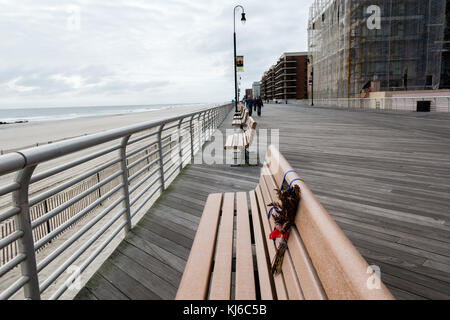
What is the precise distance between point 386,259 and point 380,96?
29.7 meters

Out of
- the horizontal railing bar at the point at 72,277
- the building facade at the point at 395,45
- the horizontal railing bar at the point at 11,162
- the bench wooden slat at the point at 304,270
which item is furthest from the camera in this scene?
the building facade at the point at 395,45

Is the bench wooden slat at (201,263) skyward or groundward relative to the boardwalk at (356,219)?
skyward

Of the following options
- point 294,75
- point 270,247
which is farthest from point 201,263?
point 294,75

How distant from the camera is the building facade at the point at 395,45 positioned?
32312 mm

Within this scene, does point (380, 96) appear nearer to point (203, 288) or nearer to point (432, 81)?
point (432, 81)

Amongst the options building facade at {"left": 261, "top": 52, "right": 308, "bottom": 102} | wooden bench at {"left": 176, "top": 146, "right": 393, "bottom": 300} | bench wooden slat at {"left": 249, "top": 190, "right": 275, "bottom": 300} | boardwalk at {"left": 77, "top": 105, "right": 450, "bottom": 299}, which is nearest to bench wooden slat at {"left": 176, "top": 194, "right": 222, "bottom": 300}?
wooden bench at {"left": 176, "top": 146, "right": 393, "bottom": 300}

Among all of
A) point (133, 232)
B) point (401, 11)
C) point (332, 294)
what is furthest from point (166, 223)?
point (401, 11)

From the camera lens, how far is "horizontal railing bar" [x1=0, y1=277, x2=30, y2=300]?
1.65m

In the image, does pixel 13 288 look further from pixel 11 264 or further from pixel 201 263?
pixel 201 263

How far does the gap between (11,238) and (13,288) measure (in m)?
0.28

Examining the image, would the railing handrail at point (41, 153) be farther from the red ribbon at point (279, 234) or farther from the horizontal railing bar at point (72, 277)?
the red ribbon at point (279, 234)

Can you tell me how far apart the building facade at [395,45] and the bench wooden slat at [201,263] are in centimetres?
3488

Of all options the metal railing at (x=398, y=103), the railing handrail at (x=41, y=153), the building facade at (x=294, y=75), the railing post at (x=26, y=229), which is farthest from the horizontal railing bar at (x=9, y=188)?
the building facade at (x=294, y=75)
